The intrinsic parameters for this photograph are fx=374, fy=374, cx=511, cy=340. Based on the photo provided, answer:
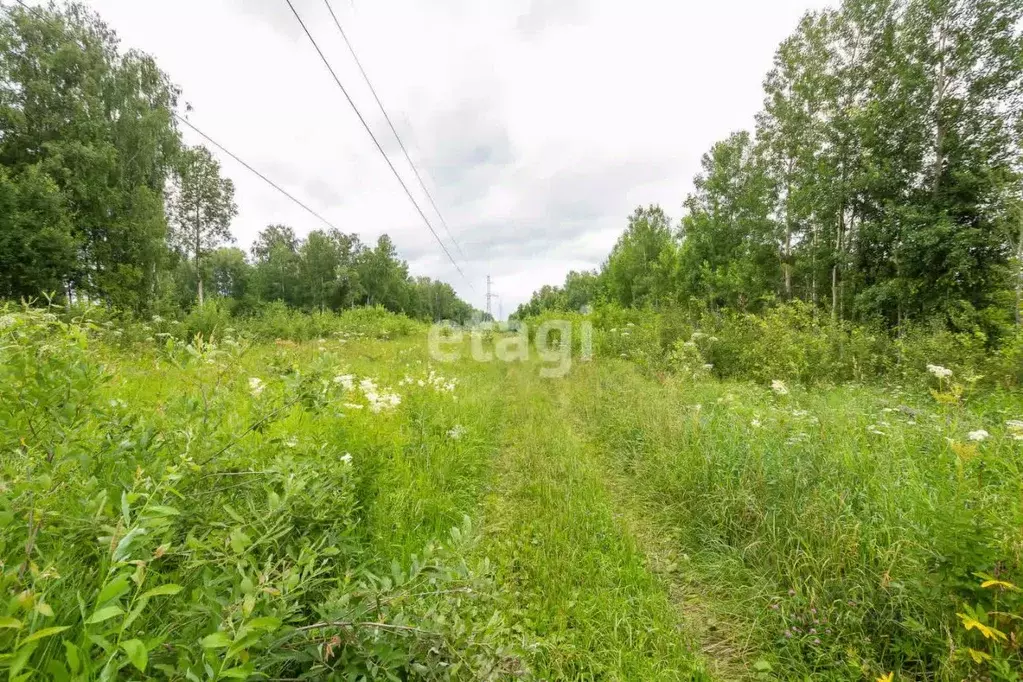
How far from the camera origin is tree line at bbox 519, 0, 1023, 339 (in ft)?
37.8

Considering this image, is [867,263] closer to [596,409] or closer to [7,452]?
[596,409]

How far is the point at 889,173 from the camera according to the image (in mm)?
13609

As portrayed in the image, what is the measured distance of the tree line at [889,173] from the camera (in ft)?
37.8

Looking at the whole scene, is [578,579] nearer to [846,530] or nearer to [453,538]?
[453,538]

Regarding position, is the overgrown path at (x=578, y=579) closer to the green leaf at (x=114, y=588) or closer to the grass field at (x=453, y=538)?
the grass field at (x=453, y=538)

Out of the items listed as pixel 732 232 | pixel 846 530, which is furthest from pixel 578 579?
pixel 732 232

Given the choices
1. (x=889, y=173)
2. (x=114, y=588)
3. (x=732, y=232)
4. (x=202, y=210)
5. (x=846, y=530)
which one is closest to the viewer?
(x=114, y=588)

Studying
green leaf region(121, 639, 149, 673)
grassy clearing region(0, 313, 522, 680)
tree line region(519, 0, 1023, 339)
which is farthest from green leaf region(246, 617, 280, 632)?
tree line region(519, 0, 1023, 339)

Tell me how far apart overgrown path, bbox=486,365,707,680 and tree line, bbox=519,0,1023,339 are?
36.4 ft

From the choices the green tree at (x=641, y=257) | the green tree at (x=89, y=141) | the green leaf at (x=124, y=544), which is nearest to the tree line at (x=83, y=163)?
the green tree at (x=89, y=141)

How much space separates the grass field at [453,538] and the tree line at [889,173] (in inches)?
418

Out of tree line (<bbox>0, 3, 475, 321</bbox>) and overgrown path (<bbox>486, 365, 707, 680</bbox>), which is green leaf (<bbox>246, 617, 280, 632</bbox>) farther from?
tree line (<bbox>0, 3, 475, 321</bbox>)

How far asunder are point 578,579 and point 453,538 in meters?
1.79

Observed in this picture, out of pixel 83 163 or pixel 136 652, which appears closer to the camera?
pixel 136 652
